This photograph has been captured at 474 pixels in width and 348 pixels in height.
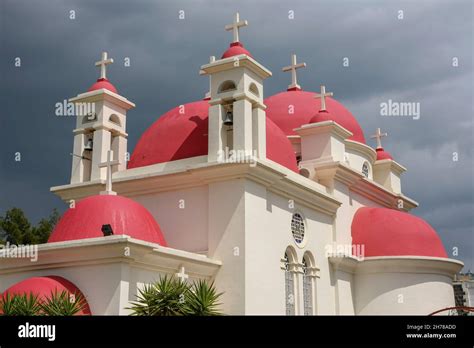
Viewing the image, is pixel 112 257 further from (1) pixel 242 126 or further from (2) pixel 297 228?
(2) pixel 297 228

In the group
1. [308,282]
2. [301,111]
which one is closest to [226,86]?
[308,282]

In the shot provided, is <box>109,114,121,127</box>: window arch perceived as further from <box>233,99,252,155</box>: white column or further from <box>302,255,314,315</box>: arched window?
<box>302,255,314,315</box>: arched window

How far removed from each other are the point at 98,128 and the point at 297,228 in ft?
23.6

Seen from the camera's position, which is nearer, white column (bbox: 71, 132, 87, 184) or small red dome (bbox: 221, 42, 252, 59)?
small red dome (bbox: 221, 42, 252, 59)

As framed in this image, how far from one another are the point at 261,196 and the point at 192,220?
205 centimetres

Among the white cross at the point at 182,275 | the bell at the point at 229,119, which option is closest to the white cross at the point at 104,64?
the bell at the point at 229,119

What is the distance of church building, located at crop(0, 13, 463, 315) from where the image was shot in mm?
15906

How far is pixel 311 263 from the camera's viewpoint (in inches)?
806

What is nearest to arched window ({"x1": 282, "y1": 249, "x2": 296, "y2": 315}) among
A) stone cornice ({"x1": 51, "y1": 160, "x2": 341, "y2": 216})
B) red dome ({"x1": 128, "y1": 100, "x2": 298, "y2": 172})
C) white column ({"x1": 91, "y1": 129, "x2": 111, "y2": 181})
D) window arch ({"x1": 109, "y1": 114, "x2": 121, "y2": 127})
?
A: stone cornice ({"x1": 51, "y1": 160, "x2": 341, "y2": 216})

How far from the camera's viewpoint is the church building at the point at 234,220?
15.9 meters

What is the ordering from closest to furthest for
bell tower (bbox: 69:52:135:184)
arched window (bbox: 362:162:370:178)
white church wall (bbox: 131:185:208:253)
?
white church wall (bbox: 131:185:208:253), bell tower (bbox: 69:52:135:184), arched window (bbox: 362:162:370:178)

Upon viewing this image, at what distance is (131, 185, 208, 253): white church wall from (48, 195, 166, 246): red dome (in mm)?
1385

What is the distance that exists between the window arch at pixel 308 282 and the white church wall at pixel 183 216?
366 centimetres

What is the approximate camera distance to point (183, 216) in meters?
18.6
